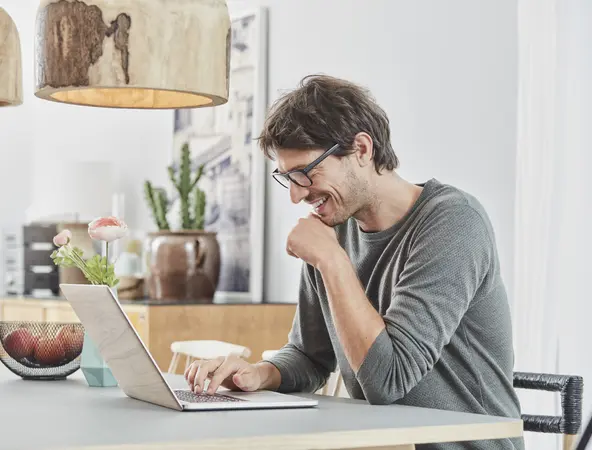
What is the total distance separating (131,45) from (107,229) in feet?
2.02

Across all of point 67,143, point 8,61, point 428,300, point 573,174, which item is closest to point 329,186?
point 428,300

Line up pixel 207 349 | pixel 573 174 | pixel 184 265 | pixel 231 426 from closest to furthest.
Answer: pixel 231 426 < pixel 573 174 < pixel 207 349 < pixel 184 265

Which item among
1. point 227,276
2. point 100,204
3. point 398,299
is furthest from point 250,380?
point 100,204

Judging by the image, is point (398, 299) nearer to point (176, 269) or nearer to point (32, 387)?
point (32, 387)

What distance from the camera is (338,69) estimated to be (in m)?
4.60

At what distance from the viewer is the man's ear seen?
7.33 feet

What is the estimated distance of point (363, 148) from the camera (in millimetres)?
2252

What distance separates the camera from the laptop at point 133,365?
5.91ft

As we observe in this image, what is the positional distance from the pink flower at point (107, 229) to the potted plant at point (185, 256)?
8.04 feet

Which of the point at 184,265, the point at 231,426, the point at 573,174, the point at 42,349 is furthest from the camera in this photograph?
the point at 184,265

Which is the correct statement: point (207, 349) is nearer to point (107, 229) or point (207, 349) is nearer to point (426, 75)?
point (426, 75)

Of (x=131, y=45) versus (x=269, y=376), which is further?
(x=269, y=376)

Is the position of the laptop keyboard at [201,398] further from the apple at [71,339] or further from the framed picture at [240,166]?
the framed picture at [240,166]

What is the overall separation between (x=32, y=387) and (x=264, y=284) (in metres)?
2.81
